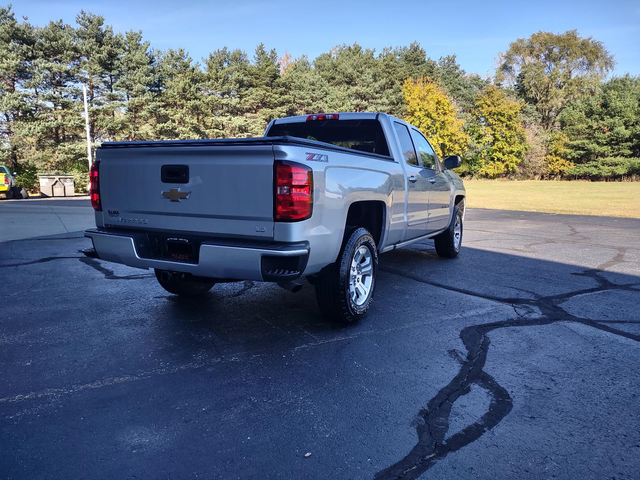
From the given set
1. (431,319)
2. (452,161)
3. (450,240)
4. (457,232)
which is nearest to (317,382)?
(431,319)

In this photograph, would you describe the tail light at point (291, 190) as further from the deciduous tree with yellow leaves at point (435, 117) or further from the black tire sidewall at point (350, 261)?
the deciduous tree with yellow leaves at point (435, 117)

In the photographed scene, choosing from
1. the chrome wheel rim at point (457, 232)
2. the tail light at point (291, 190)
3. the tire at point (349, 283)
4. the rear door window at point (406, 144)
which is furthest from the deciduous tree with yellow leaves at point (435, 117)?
the tail light at point (291, 190)

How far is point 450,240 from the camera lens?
7621mm

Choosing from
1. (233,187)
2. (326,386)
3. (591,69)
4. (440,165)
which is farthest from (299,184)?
(591,69)

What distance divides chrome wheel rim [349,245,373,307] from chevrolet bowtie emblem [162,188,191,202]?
1.50 meters

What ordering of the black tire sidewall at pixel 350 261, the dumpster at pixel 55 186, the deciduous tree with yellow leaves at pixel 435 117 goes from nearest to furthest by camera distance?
1. the black tire sidewall at pixel 350 261
2. the dumpster at pixel 55 186
3. the deciduous tree with yellow leaves at pixel 435 117

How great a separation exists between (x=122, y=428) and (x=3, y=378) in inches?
48.1

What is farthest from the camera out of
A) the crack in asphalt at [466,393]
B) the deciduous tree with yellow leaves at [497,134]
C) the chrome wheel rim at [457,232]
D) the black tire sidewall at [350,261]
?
the deciduous tree with yellow leaves at [497,134]

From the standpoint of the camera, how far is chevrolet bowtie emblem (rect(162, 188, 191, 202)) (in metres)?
3.85

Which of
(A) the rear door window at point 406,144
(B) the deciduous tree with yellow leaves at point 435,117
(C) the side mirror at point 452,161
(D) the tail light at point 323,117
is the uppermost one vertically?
(B) the deciduous tree with yellow leaves at point 435,117

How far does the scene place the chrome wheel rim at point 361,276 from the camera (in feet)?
14.4

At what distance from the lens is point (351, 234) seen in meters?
4.38

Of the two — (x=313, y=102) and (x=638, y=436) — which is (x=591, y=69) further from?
(x=638, y=436)

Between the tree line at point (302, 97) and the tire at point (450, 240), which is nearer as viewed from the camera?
the tire at point (450, 240)
